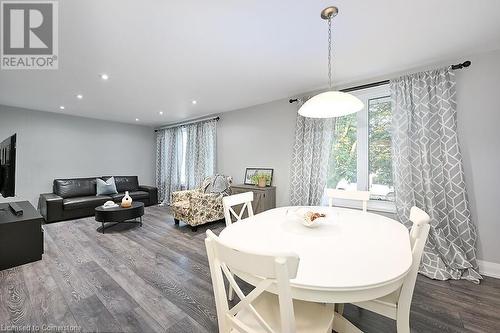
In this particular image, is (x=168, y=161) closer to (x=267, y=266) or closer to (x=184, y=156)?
(x=184, y=156)


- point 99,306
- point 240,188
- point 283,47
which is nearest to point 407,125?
point 283,47

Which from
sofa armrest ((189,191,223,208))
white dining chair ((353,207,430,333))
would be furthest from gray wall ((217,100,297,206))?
white dining chair ((353,207,430,333))

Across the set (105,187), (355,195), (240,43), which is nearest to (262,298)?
(355,195)

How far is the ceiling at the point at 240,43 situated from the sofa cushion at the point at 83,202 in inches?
79.5

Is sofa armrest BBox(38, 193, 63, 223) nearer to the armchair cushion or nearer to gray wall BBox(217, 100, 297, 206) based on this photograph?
the armchair cushion

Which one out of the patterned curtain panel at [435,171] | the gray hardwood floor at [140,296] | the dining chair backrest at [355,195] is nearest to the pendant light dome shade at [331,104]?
the dining chair backrest at [355,195]

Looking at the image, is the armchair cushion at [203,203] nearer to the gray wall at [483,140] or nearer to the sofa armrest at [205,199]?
the sofa armrest at [205,199]

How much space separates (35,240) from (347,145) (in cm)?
420

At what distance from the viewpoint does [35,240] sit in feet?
8.16

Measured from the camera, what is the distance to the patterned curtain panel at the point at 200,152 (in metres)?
4.88

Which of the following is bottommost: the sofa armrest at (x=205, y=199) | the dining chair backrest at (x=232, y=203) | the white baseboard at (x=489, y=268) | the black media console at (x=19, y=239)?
the white baseboard at (x=489, y=268)

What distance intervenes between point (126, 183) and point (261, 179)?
3927 mm

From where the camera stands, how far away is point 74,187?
4.71 metres

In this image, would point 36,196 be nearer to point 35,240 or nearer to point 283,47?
point 35,240
